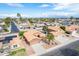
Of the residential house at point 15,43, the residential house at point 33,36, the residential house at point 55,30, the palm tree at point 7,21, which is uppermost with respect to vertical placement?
the palm tree at point 7,21

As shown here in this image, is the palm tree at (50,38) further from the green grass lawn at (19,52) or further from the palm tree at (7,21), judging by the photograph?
the palm tree at (7,21)

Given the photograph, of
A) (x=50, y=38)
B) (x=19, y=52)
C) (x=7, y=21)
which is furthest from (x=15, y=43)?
(x=50, y=38)

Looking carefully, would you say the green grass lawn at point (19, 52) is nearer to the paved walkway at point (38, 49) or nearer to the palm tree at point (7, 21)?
the paved walkway at point (38, 49)

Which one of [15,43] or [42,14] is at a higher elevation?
[42,14]

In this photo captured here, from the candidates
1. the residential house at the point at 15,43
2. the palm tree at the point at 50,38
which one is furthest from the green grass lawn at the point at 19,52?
the palm tree at the point at 50,38

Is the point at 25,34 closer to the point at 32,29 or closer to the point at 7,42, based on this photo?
the point at 32,29

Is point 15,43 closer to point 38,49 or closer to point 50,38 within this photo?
point 38,49

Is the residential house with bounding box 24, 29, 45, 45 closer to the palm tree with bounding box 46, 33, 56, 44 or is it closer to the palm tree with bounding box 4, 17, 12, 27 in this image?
the palm tree with bounding box 46, 33, 56, 44

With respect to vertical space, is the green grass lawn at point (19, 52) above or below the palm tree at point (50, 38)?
below

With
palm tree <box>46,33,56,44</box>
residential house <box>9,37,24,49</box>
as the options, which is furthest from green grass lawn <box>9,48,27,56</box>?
palm tree <box>46,33,56,44</box>

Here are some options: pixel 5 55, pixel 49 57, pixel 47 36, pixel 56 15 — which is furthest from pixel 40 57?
pixel 56 15

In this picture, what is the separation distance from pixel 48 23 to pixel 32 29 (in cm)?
17

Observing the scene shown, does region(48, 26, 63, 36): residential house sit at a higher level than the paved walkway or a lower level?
higher

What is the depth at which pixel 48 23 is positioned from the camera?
1.46 metres
